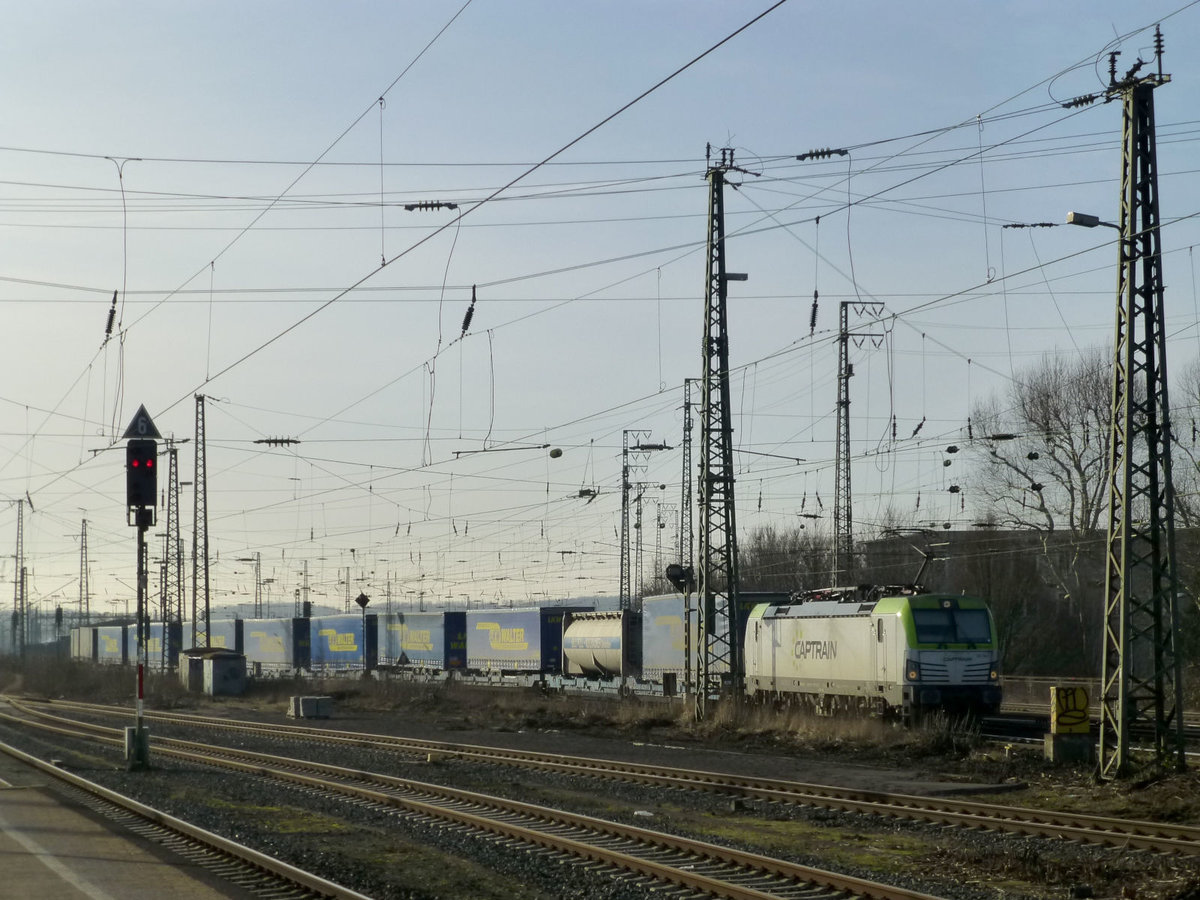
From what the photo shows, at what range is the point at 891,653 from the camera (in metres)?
28.8

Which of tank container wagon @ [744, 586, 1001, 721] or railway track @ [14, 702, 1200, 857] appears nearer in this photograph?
railway track @ [14, 702, 1200, 857]

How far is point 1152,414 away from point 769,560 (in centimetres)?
6298

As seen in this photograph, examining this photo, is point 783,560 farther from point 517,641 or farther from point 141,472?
point 141,472

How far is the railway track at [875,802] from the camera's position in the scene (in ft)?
46.9

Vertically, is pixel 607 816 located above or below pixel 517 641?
above

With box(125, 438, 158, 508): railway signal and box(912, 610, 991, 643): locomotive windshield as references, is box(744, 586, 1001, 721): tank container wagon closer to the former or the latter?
box(912, 610, 991, 643): locomotive windshield

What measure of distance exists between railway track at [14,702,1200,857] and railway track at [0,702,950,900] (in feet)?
10.9

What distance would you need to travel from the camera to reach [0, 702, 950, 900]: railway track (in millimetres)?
11617

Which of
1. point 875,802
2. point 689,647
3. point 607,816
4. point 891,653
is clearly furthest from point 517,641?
point 607,816

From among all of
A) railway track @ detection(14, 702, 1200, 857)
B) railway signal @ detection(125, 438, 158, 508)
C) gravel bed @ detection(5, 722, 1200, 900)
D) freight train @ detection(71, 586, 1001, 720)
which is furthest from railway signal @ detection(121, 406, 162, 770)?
freight train @ detection(71, 586, 1001, 720)

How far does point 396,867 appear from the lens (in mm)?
13289

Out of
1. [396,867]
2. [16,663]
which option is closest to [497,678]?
[396,867]

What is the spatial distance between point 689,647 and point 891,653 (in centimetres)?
581

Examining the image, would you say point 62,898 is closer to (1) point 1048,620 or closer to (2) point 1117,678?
(2) point 1117,678
